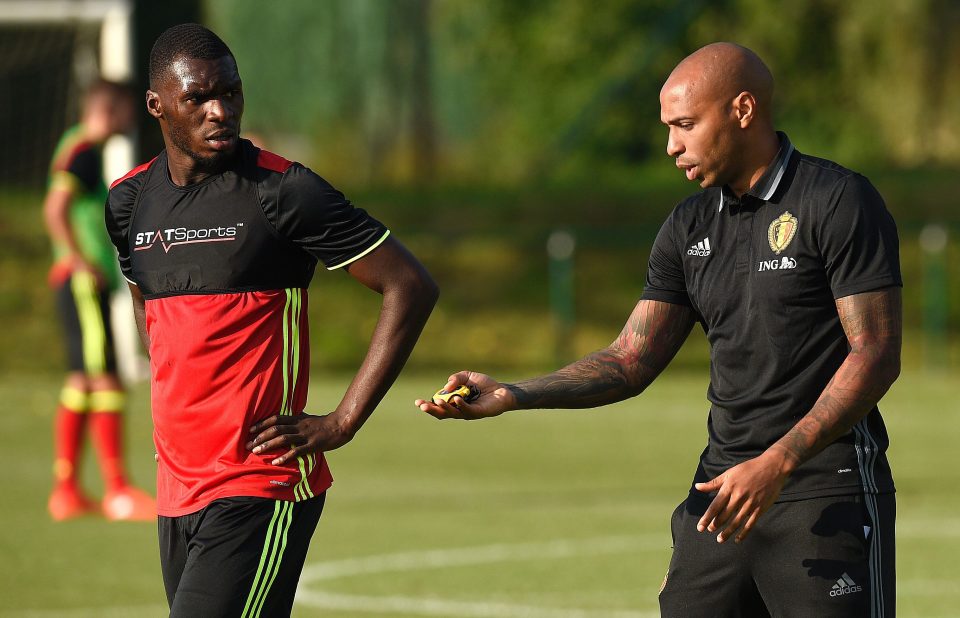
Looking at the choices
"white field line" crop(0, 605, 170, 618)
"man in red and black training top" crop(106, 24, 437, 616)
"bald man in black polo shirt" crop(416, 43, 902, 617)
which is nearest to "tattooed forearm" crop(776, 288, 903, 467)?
"bald man in black polo shirt" crop(416, 43, 902, 617)

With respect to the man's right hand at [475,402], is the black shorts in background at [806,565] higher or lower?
lower

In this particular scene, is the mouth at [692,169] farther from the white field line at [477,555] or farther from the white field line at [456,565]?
the white field line at [477,555]

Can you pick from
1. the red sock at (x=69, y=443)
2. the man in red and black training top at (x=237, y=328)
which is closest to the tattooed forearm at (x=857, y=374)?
the man in red and black training top at (x=237, y=328)

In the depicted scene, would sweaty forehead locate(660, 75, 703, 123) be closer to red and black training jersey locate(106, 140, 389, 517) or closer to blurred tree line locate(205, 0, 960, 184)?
red and black training jersey locate(106, 140, 389, 517)

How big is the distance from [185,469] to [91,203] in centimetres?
684

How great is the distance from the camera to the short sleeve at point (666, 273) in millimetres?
5121

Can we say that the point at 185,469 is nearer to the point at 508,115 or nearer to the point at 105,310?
the point at 105,310

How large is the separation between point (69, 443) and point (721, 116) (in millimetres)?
7378

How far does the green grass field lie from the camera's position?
8.54 meters

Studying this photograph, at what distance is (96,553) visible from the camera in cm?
985

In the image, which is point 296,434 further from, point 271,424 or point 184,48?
point 184,48

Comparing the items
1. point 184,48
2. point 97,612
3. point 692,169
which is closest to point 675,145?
point 692,169

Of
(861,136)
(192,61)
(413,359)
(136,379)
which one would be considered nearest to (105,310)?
(192,61)

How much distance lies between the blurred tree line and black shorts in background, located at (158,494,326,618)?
2538 centimetres
